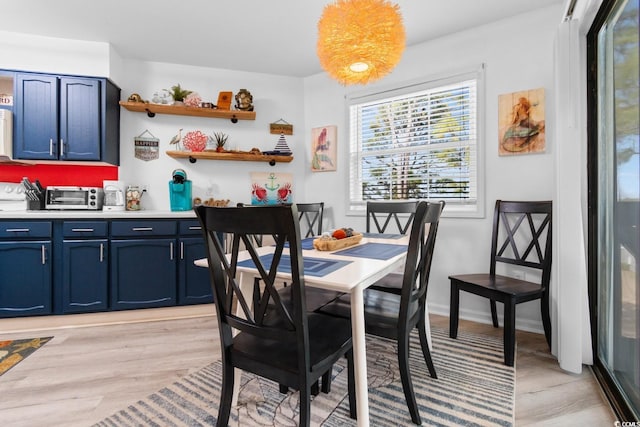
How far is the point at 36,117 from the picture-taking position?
107 inches

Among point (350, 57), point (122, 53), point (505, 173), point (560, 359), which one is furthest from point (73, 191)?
point (560, 359)

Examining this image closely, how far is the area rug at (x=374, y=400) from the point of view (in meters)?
1.37

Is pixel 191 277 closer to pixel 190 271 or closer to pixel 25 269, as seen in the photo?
pixel 190 271

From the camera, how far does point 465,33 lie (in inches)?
103

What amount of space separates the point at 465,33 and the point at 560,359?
265 centimetres

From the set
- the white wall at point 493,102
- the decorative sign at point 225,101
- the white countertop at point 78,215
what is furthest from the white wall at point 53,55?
the white wall at point 493,102

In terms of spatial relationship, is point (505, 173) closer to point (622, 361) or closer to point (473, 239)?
point (473, 239)

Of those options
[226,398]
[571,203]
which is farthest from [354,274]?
[571,203]

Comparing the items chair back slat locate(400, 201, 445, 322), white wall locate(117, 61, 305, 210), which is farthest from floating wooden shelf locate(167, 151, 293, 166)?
chair back slat locate(400, 201, 445, 322)

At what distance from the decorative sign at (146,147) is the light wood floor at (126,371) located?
1654 mm

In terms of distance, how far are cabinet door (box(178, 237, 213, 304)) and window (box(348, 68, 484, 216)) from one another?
1725mm

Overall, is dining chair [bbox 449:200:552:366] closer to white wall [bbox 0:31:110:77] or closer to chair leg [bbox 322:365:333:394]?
chair leg [bbox 322:365:333:394]

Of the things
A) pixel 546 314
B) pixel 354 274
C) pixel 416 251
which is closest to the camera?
pixel 354 274

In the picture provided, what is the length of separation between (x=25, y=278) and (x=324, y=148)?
305cm
